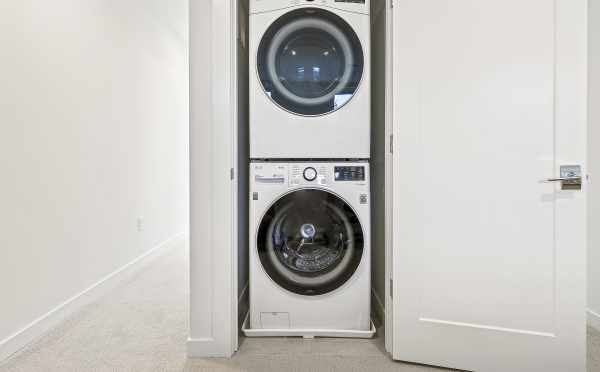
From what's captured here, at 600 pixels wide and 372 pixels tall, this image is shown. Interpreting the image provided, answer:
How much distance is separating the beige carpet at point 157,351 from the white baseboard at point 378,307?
8.1 inches

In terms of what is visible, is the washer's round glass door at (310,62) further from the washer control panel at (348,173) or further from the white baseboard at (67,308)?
the white baseboard at (67,308)

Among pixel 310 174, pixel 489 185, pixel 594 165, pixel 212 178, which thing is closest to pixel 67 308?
pixel 212 178

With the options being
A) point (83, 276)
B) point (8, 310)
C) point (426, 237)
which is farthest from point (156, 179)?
point (426, 237)

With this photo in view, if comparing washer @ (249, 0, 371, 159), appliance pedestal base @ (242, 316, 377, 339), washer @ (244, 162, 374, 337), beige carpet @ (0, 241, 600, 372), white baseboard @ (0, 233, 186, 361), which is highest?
washer @ (249, 0, 371, 159)

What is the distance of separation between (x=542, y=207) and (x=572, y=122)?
1.28ft

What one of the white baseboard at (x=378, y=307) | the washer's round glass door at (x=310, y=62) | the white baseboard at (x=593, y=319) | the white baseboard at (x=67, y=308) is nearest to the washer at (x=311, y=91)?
the washer's round glass door at (x=310, y=62)

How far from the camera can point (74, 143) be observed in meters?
2.02

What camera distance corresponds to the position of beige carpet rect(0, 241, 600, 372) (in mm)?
1460

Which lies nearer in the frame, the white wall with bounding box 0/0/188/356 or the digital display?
the white wall with bounding box 0/0/188/356

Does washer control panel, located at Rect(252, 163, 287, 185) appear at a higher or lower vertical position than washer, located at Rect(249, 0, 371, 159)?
lower

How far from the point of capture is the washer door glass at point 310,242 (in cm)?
170

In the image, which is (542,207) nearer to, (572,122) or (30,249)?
(572,122)

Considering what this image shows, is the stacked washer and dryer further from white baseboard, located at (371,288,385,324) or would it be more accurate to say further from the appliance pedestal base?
white baseboard, located at (371,288,385,324)

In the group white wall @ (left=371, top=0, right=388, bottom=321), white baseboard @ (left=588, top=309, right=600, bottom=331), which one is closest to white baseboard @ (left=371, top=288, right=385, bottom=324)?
white wall @ (left=371, top=0, right=388, bottom=321)
